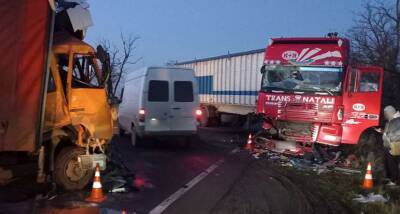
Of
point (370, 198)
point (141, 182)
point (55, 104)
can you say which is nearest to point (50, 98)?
point (55, 104)

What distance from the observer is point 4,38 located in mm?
8102

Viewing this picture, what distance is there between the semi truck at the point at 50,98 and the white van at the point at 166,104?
5.92 metres

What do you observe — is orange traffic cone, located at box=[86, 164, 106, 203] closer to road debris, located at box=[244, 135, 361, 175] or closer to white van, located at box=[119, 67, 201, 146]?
road debris, located at box=[244, 135, 361, 175]

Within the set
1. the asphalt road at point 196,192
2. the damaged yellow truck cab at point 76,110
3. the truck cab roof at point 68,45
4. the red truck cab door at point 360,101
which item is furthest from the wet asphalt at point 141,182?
the red truck cab door at point 360,101

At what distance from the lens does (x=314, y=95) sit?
14.8 meters

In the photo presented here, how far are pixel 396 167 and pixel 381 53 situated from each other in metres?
11.0

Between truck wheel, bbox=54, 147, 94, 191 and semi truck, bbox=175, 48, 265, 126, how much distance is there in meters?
11.6

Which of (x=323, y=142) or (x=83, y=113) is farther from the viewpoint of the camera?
(x=323, y=142)

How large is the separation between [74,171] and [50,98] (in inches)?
56.5

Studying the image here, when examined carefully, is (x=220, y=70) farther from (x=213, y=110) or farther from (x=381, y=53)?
(x=381, y=53)

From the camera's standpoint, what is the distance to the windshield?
14.7 m

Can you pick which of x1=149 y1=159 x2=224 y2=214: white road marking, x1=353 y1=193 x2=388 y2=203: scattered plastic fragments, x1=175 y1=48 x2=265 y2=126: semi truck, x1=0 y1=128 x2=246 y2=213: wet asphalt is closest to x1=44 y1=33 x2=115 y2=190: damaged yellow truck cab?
x1=0 y1=128 x2=246 y2=213: wet asphalt

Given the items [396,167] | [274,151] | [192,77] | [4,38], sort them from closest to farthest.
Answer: [4,38] < [396,167] < [274,151] < [192,77]

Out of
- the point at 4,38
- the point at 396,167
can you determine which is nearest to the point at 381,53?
the point at 396,167
